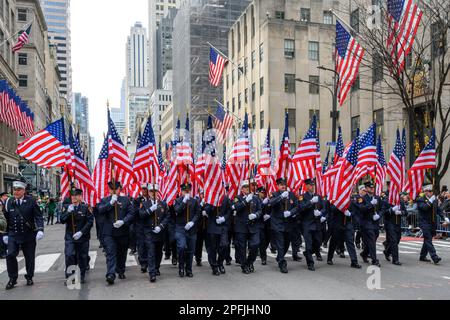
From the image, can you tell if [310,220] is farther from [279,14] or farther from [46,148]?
[279,14]

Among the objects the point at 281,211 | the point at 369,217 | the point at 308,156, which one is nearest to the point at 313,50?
the point at 308,156

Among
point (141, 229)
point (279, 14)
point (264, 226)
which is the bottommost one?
point (264, 226)

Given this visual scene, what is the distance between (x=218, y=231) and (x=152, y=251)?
1.60 meters

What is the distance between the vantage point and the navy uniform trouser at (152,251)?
9948 mm

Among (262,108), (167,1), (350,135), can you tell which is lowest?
(350,135)

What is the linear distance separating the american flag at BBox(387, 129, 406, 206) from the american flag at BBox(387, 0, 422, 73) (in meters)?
5.56

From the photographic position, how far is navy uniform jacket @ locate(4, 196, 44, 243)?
32.3 feet

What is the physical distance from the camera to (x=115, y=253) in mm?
9969

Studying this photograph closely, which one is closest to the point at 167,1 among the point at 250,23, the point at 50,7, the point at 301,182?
the point at 50,7

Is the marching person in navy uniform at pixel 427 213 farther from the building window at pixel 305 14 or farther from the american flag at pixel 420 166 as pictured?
the building window at pixel 305 14

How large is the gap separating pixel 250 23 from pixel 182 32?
2411 cm

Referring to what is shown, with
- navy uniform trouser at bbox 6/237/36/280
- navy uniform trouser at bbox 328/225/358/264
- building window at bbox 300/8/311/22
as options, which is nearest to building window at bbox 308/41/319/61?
building window at bbox 300/8/311/22
